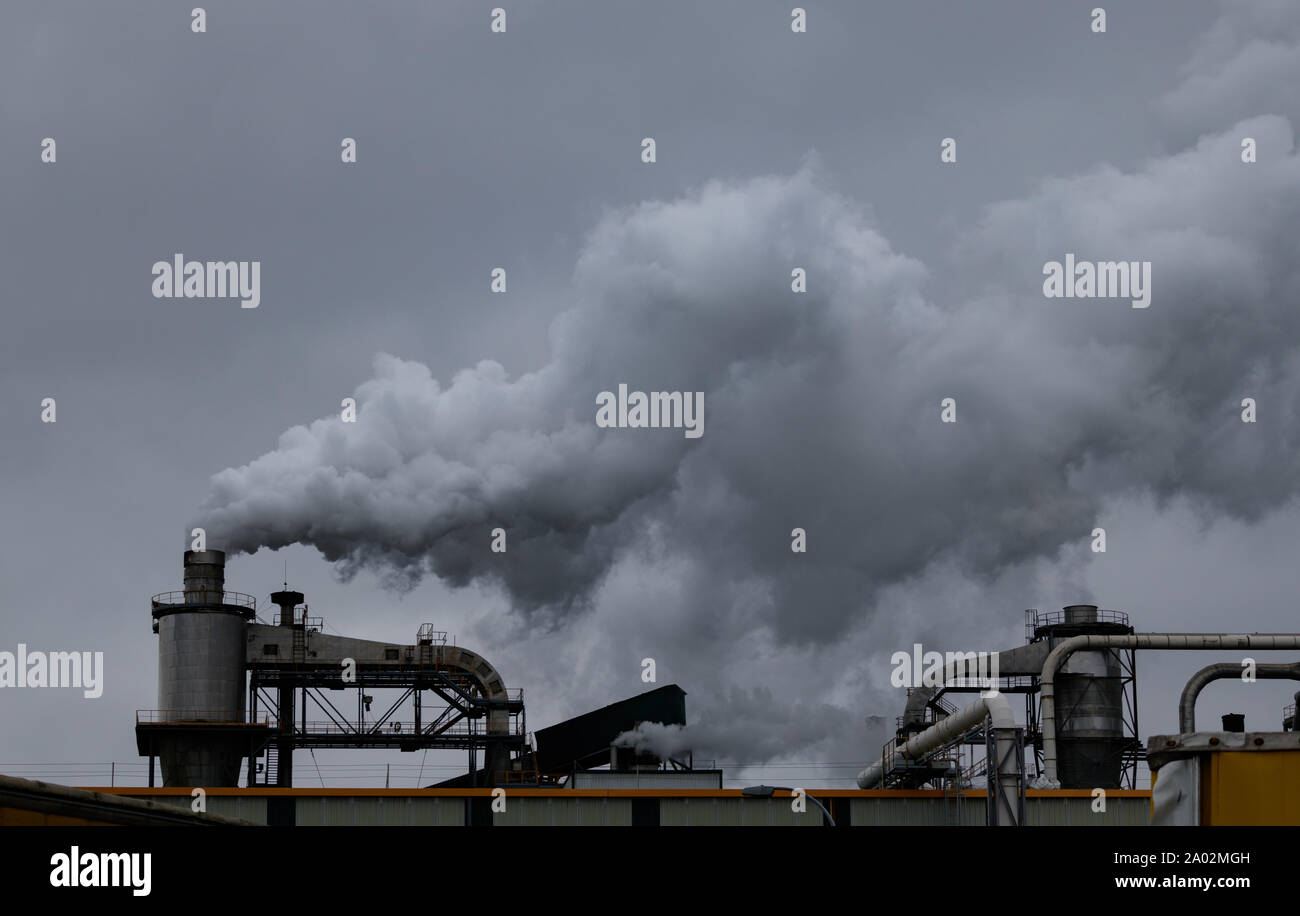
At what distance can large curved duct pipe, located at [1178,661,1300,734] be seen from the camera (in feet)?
160

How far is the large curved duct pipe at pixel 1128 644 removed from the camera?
50469 mm

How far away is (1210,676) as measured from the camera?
161 ft

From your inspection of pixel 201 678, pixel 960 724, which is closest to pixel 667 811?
pixel 960 724

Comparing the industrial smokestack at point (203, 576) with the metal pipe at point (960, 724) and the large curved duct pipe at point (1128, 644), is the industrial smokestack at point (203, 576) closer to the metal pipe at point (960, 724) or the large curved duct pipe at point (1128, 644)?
the metal pipe at point (960, 724)

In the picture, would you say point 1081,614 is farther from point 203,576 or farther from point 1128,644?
point 203,576

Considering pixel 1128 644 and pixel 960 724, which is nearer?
pixel 960 724

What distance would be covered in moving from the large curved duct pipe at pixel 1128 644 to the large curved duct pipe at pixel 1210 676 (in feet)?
2.72

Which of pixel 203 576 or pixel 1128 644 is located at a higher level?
pixel 203 576

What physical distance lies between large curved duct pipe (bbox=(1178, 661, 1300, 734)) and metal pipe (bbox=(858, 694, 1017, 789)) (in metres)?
9.37

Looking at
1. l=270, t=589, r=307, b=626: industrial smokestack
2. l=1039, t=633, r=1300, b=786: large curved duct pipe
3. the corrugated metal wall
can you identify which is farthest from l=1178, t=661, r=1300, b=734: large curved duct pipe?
l=270, t=589, r=307, b=626: industrial smokestack

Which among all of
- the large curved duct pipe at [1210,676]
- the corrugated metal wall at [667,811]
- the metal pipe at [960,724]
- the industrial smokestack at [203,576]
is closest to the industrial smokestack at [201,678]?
the industrial smokestack at [203,576]

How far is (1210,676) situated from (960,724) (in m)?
13.0
